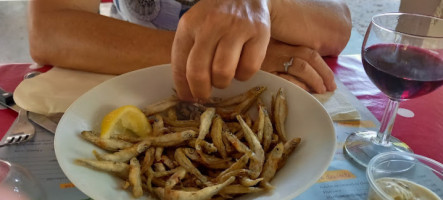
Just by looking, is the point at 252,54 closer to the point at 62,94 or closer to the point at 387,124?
the point at 387,124

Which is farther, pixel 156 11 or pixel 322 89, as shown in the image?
pixel 156 11

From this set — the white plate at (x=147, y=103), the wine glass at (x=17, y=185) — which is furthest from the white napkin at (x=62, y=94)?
the wine glass at (x=17, y=185)

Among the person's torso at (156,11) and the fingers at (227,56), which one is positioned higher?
the fingers at (227,56)

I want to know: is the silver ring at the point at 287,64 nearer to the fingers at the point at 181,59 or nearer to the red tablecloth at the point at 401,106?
the red tablecloth at the point at 401,106

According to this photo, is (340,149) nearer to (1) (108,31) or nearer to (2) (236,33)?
(2) (236,33)

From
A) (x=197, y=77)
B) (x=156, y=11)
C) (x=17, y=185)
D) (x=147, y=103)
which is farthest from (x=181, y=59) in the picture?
(x=156, y=11)

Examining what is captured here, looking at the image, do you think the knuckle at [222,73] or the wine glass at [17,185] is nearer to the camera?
the wine glass at [17,185]
